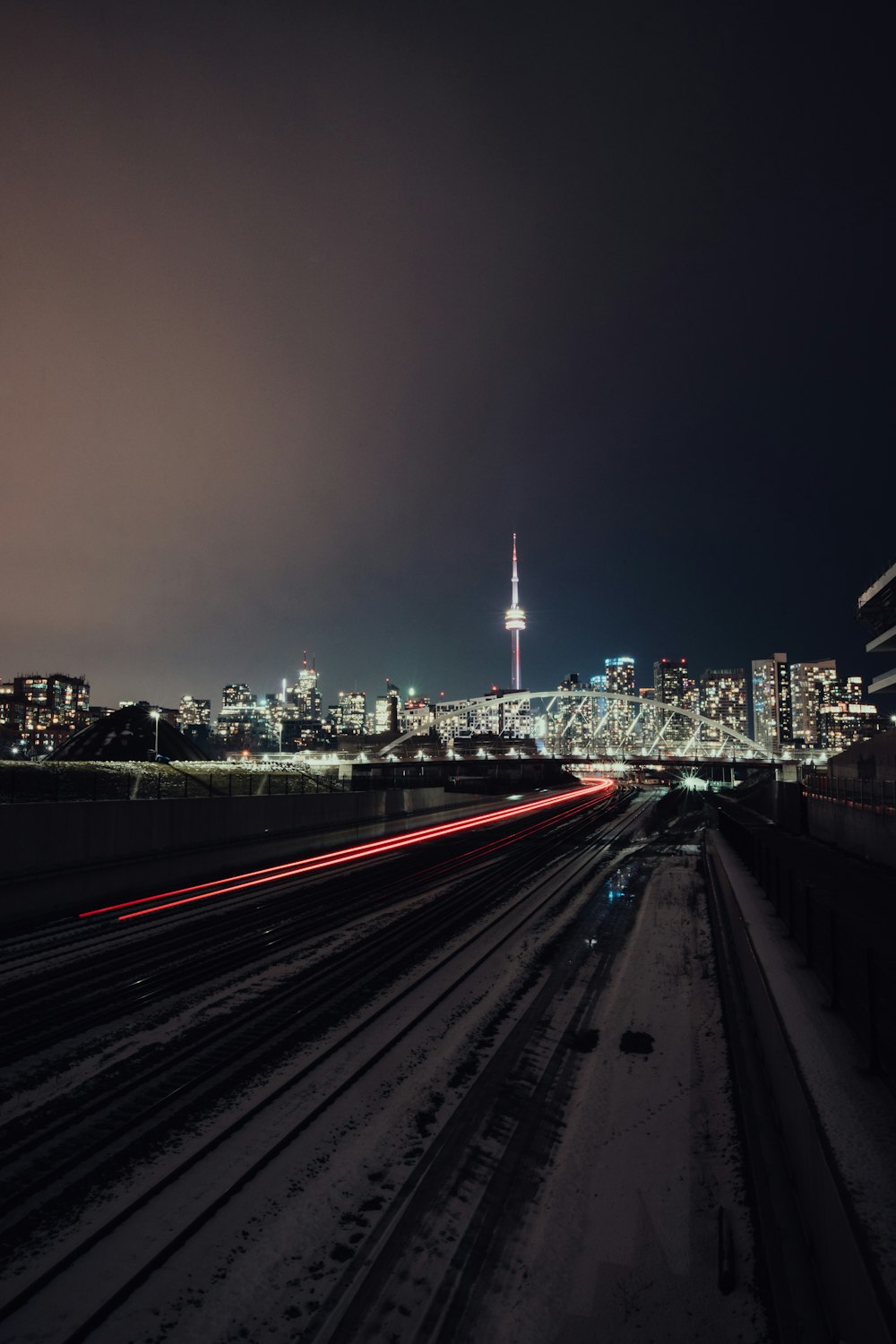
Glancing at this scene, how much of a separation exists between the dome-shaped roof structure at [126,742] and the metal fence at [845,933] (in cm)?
4989

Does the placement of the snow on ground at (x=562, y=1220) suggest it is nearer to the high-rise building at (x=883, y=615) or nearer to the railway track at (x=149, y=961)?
the railway track at (x=149, y=961)

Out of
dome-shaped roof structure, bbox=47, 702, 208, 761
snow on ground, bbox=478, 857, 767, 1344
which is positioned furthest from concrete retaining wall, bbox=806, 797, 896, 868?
dome-shaped roof structure, bbox=47, 702, 208, 761

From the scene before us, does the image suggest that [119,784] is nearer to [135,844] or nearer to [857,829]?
[135,844]

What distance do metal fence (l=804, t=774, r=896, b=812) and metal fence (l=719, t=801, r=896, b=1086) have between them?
7.87 feet

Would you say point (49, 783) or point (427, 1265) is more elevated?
point (49, 783)

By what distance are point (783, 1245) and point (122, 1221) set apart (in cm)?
562

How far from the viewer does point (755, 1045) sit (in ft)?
33.2

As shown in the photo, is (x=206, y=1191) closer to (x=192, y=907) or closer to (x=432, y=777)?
(x=192, y=907)

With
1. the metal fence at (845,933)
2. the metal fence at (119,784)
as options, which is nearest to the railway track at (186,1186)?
the metal fence at (845,933)

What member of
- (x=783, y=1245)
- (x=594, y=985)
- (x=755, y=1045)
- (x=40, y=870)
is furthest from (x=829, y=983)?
(x=40, y=870)

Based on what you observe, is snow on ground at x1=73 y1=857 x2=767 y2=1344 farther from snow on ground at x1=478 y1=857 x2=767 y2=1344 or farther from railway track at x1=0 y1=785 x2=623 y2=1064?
railway track at x1=0 y1=785 x2=623 y2=1064

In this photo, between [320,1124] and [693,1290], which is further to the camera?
[320,1124]

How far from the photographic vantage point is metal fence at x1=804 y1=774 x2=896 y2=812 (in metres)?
23.7

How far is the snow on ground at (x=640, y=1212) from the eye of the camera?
5.17 meters
